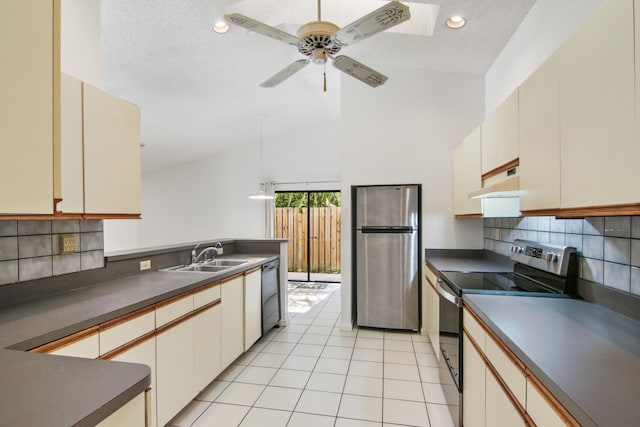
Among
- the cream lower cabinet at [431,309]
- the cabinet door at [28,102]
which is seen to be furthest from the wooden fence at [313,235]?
the cabinet door at [28,102]

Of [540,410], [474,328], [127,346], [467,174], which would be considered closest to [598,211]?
[540,410]

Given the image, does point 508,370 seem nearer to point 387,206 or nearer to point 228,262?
point 387,206

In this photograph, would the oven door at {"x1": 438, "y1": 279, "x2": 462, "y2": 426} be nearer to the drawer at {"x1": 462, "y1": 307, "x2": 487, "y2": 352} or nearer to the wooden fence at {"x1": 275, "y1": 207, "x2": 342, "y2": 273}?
the drawer at {"x1": 462, "y1": 307, "x2": 487, "y2": 352}

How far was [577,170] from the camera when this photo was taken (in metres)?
1.26

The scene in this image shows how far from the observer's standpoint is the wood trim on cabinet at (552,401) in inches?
32.5

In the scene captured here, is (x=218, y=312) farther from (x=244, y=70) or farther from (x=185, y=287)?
(x=244, y=70)

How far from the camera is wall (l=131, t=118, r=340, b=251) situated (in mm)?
6391

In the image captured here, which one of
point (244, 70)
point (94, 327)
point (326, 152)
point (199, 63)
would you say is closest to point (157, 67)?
point (199, 63)

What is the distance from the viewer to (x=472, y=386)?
5.59ft

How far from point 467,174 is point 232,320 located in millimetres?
2470

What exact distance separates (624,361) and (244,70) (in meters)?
3.80

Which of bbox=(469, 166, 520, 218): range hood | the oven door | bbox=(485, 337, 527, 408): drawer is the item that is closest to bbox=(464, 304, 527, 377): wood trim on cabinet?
bbox=(485, 337, 527, 408): drawer

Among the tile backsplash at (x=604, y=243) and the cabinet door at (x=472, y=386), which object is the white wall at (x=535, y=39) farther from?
the cabinet door at (x=472, y=386)

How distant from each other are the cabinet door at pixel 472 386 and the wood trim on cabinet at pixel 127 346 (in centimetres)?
177
